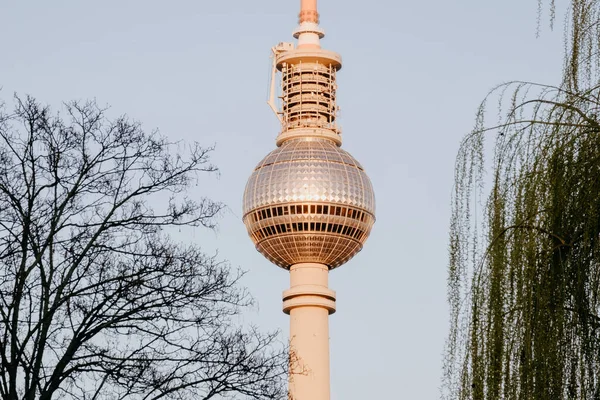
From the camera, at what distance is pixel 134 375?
80.4 ft

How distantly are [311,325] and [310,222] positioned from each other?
10.4 meters

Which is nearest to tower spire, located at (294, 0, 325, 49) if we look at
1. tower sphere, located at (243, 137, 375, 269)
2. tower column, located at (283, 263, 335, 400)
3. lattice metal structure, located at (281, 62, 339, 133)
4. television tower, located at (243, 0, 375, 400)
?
lattice metal structure, located at (281, 62, 339, 133)

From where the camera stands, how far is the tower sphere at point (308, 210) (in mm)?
131000

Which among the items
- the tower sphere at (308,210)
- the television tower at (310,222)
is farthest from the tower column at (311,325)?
the tower sphere at (308,210)

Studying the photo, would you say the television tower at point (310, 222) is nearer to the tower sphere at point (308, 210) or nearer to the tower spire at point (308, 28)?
the tower sphere at point (308, 210)

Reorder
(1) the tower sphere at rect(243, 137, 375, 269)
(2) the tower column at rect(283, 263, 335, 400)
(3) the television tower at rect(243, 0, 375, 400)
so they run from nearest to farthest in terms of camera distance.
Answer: (2) the tower column at rect(283, 263, 335, 400) → (3) the television tower at rect(243, 0, 375, 400) → (1) the tower sphere at rect(243, 137, 375, 269)

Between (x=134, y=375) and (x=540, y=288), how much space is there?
1061 cm

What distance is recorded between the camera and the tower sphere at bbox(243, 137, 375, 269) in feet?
430

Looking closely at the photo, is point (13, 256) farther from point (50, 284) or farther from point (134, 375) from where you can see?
point (134, 375)

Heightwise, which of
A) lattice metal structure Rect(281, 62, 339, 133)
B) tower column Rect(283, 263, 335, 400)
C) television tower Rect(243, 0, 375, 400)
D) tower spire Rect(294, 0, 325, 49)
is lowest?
tower column Rect(283, 263, 335, 400)

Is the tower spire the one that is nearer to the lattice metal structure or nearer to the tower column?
the lattice metal structure

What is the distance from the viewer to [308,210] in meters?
131

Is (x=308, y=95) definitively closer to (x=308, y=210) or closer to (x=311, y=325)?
(x=308, y=210)

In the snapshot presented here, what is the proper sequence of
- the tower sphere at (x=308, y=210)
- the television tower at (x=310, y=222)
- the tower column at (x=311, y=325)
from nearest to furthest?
the tower column at (x=311, y=325) → the television tower at (x=310, y=222) → the tower sphere at (x=308, y=210)
